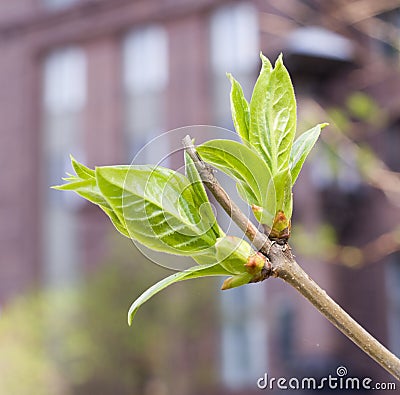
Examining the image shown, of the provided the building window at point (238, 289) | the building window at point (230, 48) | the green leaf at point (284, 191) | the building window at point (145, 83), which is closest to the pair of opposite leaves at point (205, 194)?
the green leaf at point (284, 191)

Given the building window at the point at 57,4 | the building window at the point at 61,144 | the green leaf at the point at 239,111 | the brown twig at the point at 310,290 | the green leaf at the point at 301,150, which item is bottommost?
the brown twig at the point at 310,290

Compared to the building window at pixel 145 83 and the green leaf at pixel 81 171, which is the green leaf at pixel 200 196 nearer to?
the green leaf at pixel 81 171

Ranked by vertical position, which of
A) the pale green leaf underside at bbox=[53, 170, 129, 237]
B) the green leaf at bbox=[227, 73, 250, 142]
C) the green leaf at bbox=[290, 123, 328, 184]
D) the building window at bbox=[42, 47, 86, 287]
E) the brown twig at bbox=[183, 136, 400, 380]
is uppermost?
the building window at bbox=[42, 47, 86, 287]

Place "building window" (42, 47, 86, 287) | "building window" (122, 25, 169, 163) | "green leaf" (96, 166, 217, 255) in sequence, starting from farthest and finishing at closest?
"building window" (42, 47, 86, 287) → "building window" (122, 25, 169, 163) → "green leaf" (96, 166, 217, 255)

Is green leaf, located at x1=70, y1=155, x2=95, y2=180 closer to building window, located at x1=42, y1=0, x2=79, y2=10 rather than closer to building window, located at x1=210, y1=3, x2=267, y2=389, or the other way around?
building window, located at x1=210, y1=3, x2=267, y2=389

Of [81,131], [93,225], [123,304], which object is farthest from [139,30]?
[123,304]

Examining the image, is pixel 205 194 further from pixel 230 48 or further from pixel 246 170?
pixel 230 48

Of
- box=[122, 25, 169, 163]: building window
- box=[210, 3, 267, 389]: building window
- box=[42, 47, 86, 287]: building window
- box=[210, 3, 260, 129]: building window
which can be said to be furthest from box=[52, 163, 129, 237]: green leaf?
box=[42, 47, 86, 287]: building window

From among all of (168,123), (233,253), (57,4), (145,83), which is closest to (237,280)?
(233,253)
